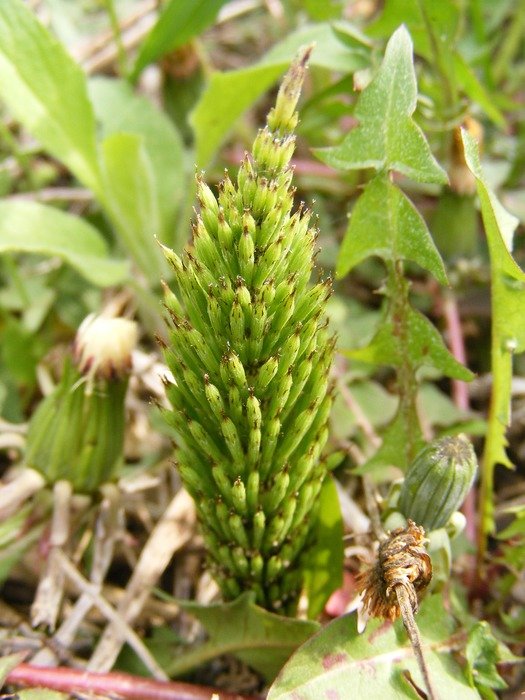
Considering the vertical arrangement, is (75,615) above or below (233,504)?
below

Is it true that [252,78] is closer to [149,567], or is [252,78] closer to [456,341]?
[456,341]

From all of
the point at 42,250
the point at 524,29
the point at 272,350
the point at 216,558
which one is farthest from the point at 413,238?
the point at 524,29

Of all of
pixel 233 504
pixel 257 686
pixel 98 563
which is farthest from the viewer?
pixel 98 563

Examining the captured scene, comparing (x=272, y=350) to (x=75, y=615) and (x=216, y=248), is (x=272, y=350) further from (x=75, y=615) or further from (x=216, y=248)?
(x=75, y=615)

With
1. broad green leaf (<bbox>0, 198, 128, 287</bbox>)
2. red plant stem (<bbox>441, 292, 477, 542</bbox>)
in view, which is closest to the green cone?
red plant stem (<bbox>441, 292, 477, 542</bbox>)

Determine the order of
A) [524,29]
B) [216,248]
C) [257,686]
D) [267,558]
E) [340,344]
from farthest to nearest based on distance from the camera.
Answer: [524,29], [340,344], [257,686], [267,558], [216,248]

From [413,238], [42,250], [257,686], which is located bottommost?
[257,686]

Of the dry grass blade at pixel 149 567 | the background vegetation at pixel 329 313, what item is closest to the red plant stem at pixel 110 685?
the background vegetation at pixel 329 313
